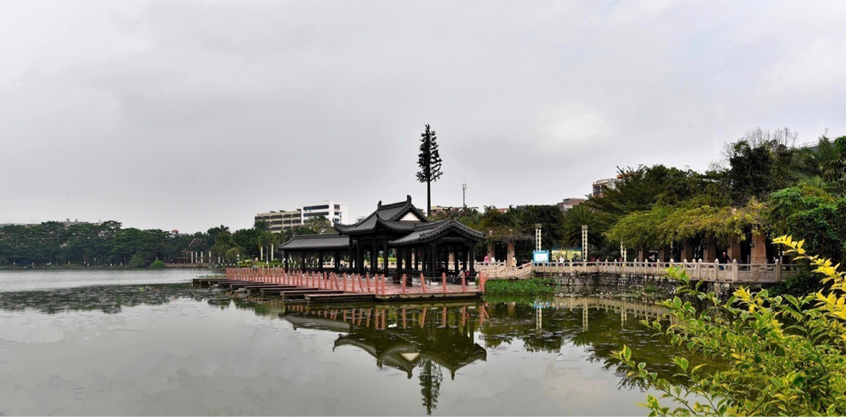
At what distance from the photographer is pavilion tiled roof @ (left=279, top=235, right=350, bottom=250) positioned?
1556 inches

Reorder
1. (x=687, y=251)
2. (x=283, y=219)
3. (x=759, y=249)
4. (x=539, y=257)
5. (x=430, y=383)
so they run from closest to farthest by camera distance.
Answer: (x=430, y=383) < (x=759, y=249) < (x=687, y=251) < (x=539, y=257) < (x=283, y=219)

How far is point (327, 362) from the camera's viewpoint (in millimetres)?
12500

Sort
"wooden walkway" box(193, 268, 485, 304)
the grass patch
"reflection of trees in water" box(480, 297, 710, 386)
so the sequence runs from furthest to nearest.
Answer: the grass patch → "wooden walkway" box(193, 268, 485, 304) → "reflection of trees in water" box(480, 297, 710, 386)

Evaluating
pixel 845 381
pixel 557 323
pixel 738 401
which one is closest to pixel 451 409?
pixel 738 401

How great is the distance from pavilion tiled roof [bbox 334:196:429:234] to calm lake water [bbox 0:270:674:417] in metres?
8.73

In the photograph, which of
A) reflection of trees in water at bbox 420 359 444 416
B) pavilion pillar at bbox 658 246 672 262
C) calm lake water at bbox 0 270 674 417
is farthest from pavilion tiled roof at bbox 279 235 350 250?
reflection of trees in water at bbox 420 359 444 416

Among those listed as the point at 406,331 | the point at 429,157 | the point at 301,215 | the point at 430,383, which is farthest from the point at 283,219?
the point at 430,383

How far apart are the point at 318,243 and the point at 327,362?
29.5 metres

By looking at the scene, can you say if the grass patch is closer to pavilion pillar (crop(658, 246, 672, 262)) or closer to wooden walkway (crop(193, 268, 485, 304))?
wooden walkway (crop(193, 268, 485, 304))

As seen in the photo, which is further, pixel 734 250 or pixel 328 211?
pixel 328 211

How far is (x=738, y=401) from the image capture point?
12.5 feet

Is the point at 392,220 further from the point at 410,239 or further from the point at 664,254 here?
the point at 664,254

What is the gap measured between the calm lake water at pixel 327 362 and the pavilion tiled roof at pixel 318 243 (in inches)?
691

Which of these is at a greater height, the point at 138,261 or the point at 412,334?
the point at 412,334
